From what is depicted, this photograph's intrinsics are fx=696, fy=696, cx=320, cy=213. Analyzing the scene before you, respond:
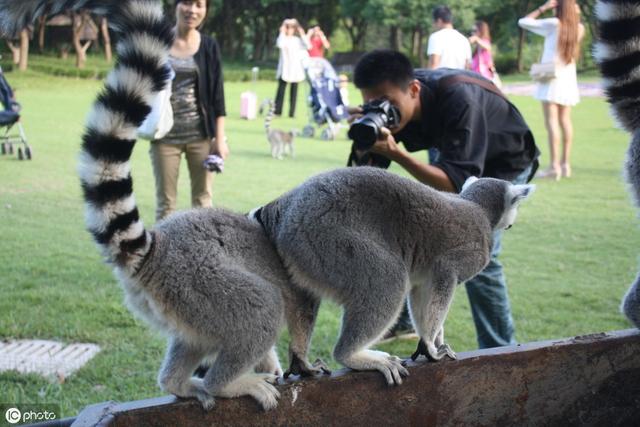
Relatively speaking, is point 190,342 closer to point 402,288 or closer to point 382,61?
point 402,288

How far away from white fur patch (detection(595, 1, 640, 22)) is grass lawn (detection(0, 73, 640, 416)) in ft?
8.27

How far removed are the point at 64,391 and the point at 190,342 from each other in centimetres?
183

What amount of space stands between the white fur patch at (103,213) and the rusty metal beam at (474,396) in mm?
635

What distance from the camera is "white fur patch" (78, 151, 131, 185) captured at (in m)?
2.49

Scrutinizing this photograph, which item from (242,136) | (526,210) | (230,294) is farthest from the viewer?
(242,136)

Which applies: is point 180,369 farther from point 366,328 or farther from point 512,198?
point 512,198

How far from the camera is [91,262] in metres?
6.77

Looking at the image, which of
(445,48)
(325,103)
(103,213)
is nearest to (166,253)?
(103,213)

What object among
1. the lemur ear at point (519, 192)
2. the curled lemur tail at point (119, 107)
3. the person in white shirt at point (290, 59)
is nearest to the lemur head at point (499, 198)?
the lemur ear at point (519, 192)

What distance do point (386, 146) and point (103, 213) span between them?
1754 millimetres

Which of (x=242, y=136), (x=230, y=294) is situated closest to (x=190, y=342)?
(x=230, y=294)

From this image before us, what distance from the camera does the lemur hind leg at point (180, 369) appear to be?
273 centimetres

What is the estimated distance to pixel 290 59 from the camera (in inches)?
859

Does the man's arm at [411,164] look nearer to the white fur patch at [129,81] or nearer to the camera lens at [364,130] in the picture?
the camera lens at [364,130]
